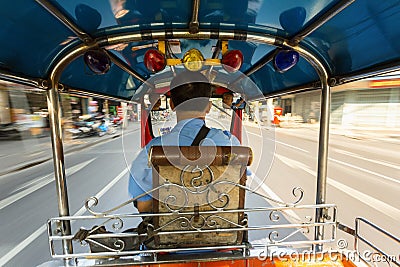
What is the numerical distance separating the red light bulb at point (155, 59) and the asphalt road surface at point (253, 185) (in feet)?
1.98

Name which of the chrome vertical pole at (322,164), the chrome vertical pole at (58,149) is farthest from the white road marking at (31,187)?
the chrome vertical pole at (322,164)

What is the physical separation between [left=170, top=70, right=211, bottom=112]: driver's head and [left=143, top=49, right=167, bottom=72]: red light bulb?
0.58ft

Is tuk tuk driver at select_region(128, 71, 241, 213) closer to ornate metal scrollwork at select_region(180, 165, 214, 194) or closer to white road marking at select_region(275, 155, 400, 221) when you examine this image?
ornate metal scrollwork at select_region(180, 165, 214, 194)

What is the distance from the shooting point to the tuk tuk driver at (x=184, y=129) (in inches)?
46.9

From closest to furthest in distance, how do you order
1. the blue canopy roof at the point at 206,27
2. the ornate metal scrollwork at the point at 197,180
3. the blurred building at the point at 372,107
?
the blue canopy roof at the point at 206,27 < the ornate metal scrollwork at the point at 197,180 < the blurred building at the point at 372,107

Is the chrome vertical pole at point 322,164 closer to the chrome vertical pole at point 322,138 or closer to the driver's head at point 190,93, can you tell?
the chrome vertical pole at point 322,138

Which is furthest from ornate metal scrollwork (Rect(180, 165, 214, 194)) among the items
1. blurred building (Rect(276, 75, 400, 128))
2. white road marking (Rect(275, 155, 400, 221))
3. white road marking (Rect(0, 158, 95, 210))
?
blurred building (Rect(276, 75, 400, 128))

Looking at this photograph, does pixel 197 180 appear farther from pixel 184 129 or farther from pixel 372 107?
pixel 372 107

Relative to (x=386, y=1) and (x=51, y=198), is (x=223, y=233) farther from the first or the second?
(x=51, y=198)

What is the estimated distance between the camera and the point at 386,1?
0.83m

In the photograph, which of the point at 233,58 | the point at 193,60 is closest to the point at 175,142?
the point at 193,60

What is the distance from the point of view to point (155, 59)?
1.16 metres

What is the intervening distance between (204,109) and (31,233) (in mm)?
3316

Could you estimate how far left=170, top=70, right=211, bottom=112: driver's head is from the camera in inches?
50.3
